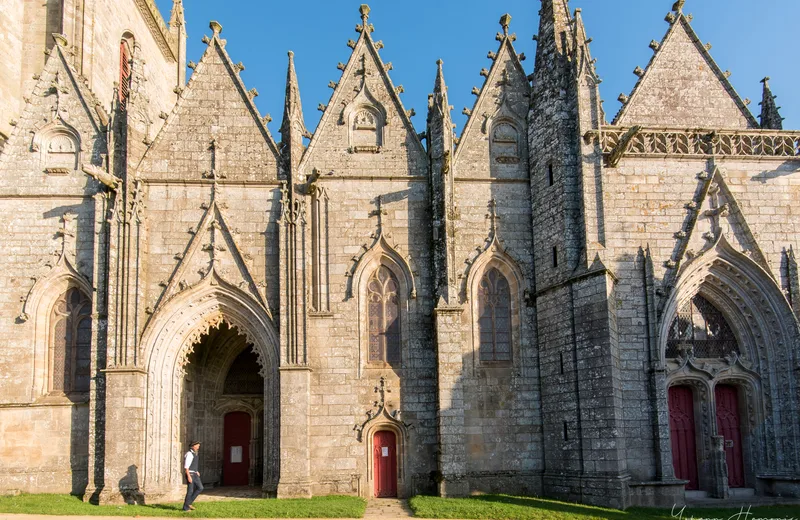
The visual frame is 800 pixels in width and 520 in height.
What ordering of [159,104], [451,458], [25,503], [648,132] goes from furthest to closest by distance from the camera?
1. [159,104]
2. [648,132]
3. [451,458]
4. [25,503]

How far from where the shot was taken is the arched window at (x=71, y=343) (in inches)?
712

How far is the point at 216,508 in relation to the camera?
15.0m

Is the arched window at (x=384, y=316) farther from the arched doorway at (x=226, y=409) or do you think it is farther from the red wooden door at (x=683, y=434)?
the red wooden door at (x=683, y=434)

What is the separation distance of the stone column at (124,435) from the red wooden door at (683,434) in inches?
488

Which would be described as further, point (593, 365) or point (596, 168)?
point (596, 168)

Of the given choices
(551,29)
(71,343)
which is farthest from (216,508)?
(551,29)

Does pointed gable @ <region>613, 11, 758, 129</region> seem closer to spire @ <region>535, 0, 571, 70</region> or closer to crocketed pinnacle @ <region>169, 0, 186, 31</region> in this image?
spire @ <region>535, 0, 571, 70</region>

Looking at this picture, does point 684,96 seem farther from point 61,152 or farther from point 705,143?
point 61,152

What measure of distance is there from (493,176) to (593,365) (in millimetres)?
5677

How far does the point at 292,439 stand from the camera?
56.2ft

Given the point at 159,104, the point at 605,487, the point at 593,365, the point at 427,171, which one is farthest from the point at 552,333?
the point at 159,104

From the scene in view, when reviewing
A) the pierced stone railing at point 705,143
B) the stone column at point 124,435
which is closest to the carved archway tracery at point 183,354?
the stone column at point 124,435

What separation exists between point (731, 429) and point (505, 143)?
29.7 feet

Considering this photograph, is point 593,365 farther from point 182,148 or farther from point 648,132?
point 182,148
